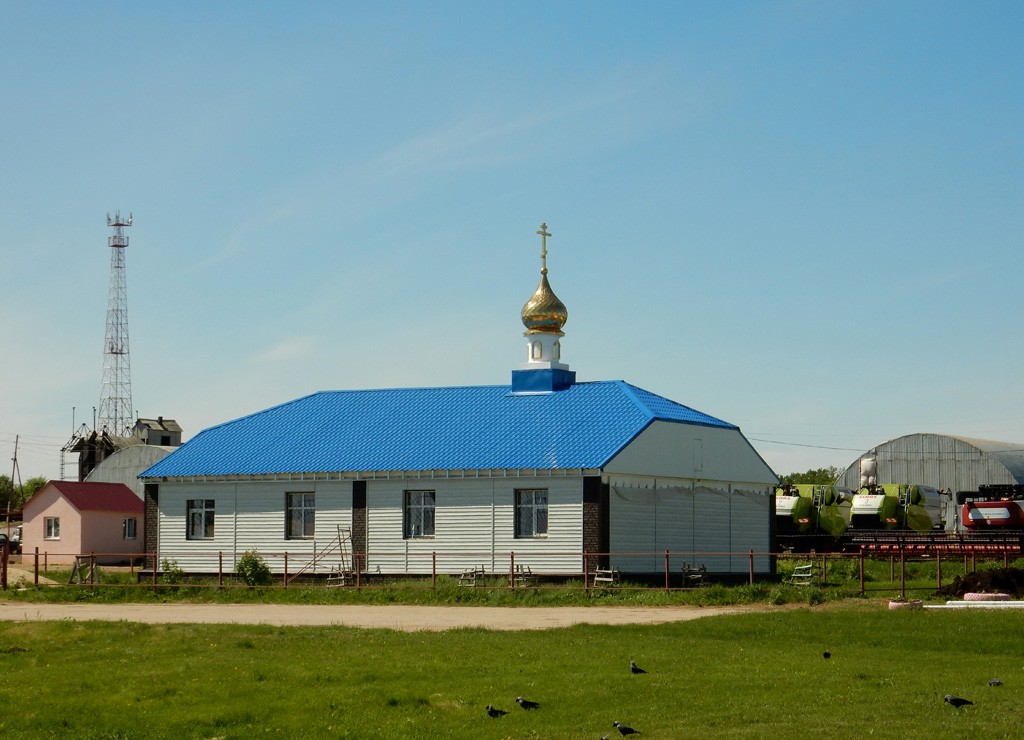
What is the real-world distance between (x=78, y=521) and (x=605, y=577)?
104 feet

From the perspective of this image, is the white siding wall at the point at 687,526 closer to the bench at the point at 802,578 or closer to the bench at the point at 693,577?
the bench at the point at 693,577

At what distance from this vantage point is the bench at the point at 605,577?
37.6 metres

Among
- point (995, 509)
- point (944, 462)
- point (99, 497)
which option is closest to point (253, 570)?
point (99, 497)

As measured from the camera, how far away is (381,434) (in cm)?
4456

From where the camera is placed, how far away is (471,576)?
40.1 meters

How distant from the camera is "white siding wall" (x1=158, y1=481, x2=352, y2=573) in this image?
42.8 m

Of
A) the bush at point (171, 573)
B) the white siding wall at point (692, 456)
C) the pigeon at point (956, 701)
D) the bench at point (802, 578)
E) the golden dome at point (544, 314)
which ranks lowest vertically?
the bush at point (171, 573)

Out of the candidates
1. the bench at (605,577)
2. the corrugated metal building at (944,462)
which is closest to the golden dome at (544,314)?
the bench at (605,577)

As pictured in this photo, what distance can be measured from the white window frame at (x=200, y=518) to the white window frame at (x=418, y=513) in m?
7.00

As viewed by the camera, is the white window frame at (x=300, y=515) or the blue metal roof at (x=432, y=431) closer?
the blue metal roof at (x=432, y=431)

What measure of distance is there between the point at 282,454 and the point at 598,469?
1118cm

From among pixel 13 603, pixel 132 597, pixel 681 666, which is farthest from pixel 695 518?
pixel 681 666

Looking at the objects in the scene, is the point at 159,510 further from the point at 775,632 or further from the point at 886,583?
the point at 775,632

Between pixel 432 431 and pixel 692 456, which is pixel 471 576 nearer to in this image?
pixel 432 431
